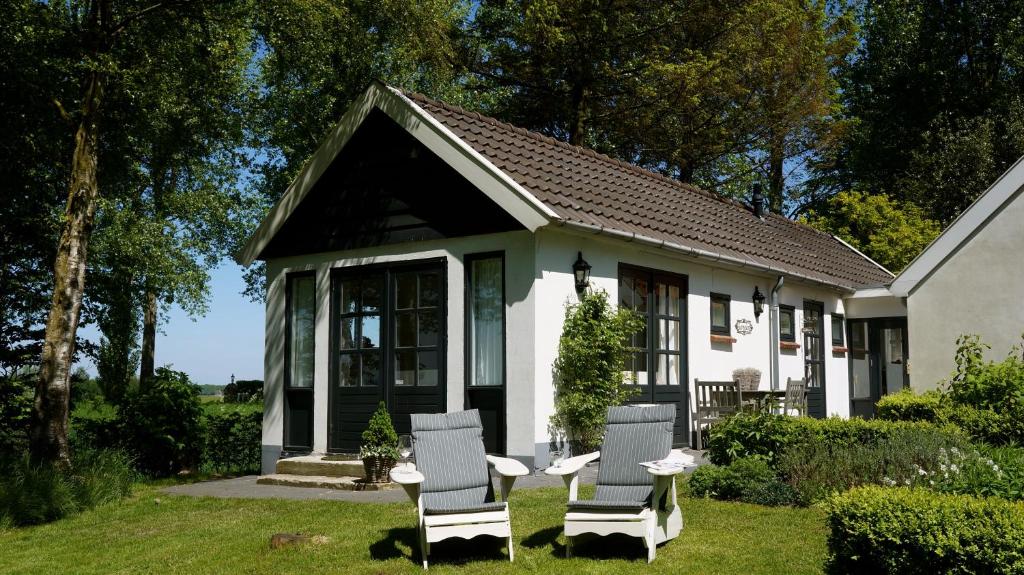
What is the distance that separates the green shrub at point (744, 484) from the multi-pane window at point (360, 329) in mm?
5142

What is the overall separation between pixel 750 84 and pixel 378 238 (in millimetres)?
16194

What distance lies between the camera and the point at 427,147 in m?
11.9

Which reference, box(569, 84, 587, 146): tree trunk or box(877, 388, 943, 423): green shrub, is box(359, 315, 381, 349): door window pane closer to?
box(877, 388, 943, 423): green shrub

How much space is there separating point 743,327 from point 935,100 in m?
20.3

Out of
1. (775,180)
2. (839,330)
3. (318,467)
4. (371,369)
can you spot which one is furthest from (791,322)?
(775,180)

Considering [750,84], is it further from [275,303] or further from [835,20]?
[275,303]

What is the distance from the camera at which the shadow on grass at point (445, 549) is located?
696 cm

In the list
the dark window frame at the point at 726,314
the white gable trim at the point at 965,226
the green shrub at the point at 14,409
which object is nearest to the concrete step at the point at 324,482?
the green shrub at the point at 14,409

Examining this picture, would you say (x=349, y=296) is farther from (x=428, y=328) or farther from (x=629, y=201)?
(x=629, y=201)

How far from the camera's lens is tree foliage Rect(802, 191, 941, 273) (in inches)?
972

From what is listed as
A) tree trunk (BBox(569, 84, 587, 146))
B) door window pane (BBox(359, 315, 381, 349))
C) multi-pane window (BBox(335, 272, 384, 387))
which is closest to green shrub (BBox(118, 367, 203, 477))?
multi-pane window (BBox(335, 272, 384, 387))

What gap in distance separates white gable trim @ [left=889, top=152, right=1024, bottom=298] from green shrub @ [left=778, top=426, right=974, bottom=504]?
5.63m

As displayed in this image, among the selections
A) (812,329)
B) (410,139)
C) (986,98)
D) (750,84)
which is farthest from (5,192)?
(986,98)

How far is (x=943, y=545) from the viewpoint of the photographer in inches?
205
